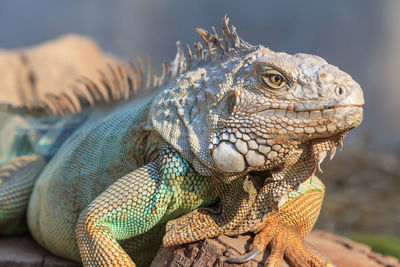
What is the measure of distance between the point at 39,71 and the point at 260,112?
6.63 metres

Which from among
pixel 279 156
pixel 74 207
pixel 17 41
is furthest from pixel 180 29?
pixel 279 156

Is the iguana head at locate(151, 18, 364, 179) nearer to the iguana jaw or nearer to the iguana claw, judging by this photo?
the iguana jaw

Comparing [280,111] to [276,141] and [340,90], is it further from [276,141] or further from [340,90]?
[340,90]

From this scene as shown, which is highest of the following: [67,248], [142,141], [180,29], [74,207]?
[180,29]

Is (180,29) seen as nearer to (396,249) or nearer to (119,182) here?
(396,249)

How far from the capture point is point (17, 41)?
545 inches

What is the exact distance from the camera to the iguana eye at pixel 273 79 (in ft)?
7.84

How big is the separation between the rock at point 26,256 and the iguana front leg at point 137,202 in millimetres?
1232

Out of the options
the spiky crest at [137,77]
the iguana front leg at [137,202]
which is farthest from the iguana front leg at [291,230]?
the spiky crest at [137,77]

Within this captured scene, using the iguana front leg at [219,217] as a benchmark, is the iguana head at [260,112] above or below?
above

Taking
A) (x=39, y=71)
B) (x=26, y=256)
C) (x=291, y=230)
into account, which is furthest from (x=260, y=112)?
(x=39, y=71)

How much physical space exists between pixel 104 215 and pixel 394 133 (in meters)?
10.4

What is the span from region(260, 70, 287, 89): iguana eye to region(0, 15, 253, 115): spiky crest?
371 mm

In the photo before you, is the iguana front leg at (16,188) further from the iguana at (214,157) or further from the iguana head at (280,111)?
the iguana head at (280,111)
